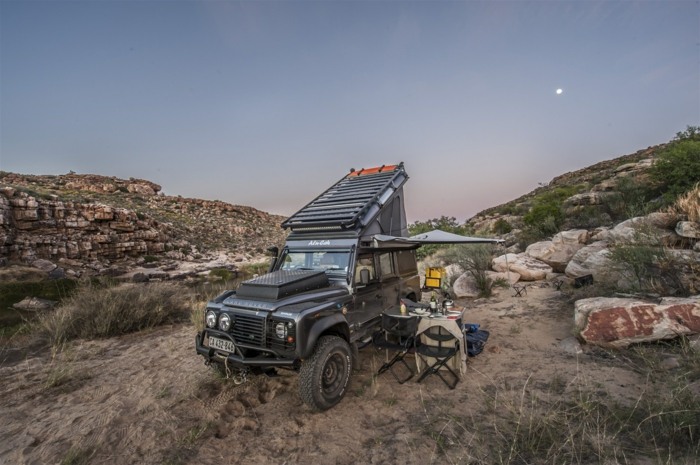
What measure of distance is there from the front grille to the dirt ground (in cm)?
93

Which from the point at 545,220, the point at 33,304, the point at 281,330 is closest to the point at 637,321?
the point at 281,330

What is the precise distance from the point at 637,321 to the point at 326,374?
15.5 feet

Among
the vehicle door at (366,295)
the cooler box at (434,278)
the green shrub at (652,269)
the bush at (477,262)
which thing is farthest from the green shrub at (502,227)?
the vehicle door at (366,295)

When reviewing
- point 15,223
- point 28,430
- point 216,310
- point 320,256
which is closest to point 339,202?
point 320,256

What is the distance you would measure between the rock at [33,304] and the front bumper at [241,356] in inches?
369

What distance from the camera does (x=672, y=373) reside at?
146 inches

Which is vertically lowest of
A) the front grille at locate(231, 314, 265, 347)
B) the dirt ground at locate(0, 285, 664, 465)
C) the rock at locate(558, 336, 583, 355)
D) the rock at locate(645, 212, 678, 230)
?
the dirt ground at locate(0, 285, 664, 465)

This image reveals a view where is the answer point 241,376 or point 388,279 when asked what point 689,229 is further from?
point 241,376

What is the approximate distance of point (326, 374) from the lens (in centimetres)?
380

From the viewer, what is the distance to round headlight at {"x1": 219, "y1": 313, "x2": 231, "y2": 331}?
388 cm

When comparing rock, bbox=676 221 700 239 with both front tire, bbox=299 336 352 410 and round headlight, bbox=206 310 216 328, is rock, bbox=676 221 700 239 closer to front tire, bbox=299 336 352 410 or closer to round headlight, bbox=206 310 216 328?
front tire, bbox=299 336 352 410

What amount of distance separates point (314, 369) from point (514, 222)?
68.0 feet

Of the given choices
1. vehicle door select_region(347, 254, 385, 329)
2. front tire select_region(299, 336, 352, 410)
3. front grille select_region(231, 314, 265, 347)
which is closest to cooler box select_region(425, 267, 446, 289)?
vehicle door select_region(347, 254, 385, 329)

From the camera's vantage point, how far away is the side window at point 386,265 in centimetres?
545
